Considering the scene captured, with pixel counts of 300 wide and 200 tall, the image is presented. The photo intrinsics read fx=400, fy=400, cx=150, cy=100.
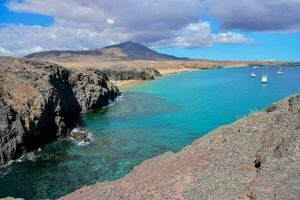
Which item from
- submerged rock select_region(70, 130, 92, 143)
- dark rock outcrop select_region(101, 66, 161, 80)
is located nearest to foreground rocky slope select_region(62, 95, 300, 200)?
submerged rock select_region(70, 130, 92, 143)

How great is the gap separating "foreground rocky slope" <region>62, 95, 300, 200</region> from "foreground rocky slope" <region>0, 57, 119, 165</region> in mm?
22834

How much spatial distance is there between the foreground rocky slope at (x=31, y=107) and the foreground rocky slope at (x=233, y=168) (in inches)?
899

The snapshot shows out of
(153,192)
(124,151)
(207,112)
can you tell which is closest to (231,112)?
(207,112)

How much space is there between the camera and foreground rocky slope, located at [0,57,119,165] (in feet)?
158

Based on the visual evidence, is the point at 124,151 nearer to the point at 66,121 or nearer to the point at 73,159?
the point at 73,159

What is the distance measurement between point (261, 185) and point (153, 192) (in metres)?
6.67

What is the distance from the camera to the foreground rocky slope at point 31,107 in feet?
158

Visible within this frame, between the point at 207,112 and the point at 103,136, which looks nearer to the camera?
the point at 103,136

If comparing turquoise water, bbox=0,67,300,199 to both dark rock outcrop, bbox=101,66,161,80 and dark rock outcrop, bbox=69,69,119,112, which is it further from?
dark rock outcrop, bbox=101,66,161,80

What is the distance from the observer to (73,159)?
44375mm

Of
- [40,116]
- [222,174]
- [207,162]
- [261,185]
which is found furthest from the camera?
[40,116]

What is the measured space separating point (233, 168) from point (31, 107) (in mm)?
37999

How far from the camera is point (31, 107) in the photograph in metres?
55.4

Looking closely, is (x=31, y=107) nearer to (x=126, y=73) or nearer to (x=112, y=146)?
(x=112, y=146)
